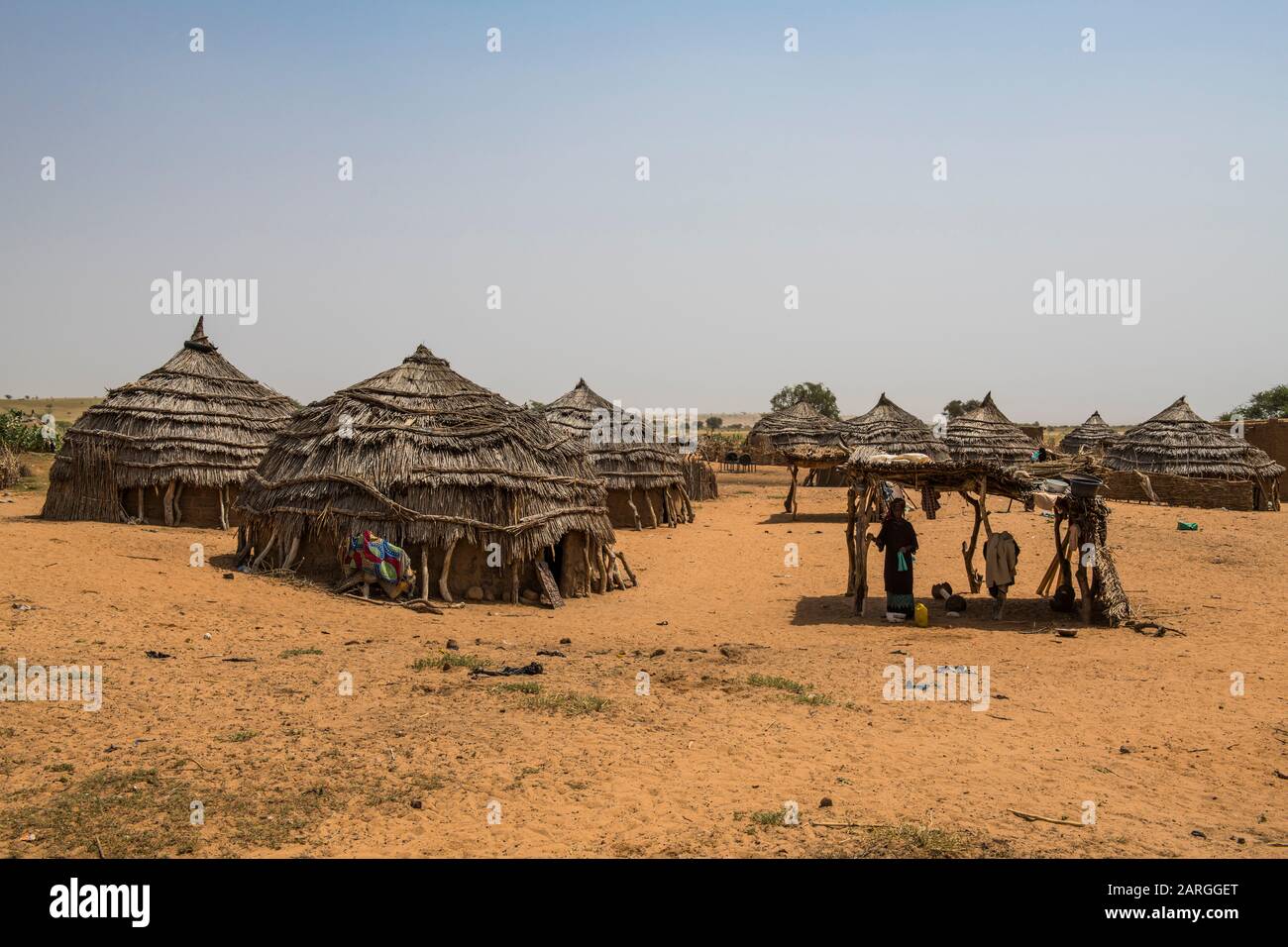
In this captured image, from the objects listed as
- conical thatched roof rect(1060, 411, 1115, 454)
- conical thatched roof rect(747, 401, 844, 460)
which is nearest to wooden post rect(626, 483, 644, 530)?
conical thatched roof rect(747, 401, 844, 460)

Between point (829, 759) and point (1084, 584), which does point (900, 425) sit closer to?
point (1084, 584)

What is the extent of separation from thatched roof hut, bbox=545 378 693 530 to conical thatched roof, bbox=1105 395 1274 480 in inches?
620

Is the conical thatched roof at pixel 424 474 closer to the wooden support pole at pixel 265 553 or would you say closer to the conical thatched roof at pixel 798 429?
the wooden support pole at pixel 265 553

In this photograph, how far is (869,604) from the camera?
15.6 meters

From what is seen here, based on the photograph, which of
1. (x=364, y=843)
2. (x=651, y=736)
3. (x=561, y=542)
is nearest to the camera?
(x=364, y=843)

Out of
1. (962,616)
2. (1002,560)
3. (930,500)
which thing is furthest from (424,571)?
(930,500)

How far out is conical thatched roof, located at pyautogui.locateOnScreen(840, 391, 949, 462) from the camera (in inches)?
1374

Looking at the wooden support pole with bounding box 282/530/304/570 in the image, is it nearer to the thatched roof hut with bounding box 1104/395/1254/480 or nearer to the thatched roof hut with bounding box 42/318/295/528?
the thatched roof hut with bounding box 42/318/295/528

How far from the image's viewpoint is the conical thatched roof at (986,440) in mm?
36250

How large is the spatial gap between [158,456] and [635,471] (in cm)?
1189

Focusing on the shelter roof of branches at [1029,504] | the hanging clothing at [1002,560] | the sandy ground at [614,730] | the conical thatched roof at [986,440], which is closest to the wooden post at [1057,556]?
the shelter roof of branches at [1029,504]
